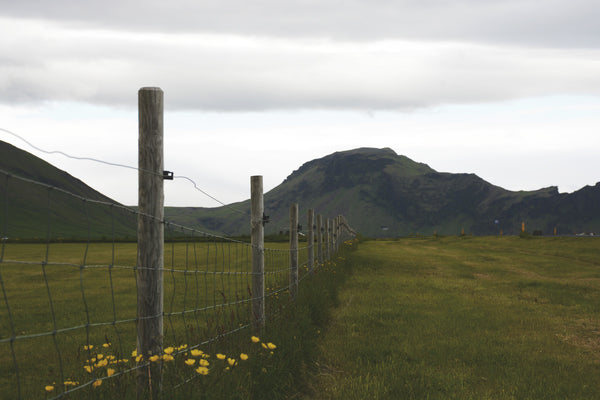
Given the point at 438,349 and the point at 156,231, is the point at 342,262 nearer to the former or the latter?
the point at 438,349

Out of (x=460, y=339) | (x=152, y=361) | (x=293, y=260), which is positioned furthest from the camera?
(x=293, y=260)

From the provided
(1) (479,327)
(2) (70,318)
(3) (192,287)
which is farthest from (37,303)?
(1) (479,327)

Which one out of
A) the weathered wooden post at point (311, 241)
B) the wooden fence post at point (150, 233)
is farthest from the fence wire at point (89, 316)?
the weathered wooden post at point (311, 241)

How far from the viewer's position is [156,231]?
473 centimetres

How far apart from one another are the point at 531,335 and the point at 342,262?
9.86m

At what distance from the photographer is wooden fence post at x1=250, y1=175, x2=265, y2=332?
26.2 feet

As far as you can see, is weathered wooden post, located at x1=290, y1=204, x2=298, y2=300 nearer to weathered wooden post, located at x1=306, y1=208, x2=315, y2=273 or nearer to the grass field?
the grass field

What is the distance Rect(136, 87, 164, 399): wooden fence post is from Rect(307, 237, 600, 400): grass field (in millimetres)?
2501

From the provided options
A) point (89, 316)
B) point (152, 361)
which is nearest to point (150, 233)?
point (152, 361)

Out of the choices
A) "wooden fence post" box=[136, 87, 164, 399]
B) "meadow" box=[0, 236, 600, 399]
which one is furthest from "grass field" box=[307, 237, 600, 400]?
"wooden fence post" box=[136, 87, 164, 399]

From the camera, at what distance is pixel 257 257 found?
809cm

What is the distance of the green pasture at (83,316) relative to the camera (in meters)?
5.87

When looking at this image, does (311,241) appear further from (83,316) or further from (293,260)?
(83,316)

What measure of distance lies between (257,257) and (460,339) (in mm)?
3920
